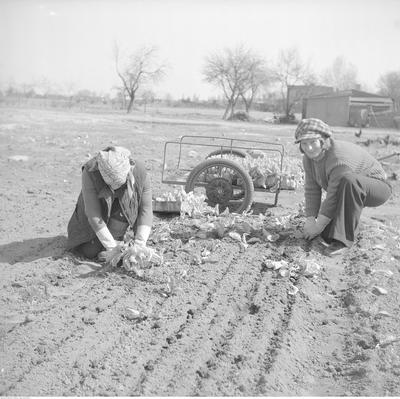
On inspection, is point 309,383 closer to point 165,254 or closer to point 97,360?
point 97,360

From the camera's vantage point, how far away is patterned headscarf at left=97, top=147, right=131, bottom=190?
4.20m

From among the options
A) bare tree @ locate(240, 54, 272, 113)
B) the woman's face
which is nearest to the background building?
bare tree @ locate(240, 54, 272, 113)

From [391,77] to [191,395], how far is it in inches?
2209

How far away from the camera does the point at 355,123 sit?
39.2 meters

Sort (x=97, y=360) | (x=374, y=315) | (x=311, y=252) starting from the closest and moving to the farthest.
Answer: (x=97, y=360), (x=374, y=315), (x=311, y=252)

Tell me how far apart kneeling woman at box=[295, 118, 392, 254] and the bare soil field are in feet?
0.80

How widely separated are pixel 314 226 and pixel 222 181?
5.93 feet

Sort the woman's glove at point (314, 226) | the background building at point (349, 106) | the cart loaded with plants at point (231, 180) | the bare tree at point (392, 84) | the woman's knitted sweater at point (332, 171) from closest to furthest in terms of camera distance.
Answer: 1. the woman's knitted sweater at point (332, 171)
2. the woman's glove at point (314, 226)
3. the cart loaded with plants at point (231, 180)
4. the background building at point (349, 106)
5. the bare tree at point (392, 84)

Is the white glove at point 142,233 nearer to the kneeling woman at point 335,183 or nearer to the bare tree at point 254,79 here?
the kneeling woman at point 335,183

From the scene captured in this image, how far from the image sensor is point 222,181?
6.55 m

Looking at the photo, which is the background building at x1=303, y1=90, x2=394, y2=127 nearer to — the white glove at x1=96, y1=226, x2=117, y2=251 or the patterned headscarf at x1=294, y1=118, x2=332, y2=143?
the patterned headscarf at x1=294, y1=118, x2=332, y2=143

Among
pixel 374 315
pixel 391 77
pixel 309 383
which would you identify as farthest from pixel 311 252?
pixel 391 77

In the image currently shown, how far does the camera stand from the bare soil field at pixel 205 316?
298cm

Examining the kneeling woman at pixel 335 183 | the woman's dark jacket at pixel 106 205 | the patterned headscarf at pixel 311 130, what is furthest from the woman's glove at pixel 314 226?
the woman's dark jacket at pixel 106 205
